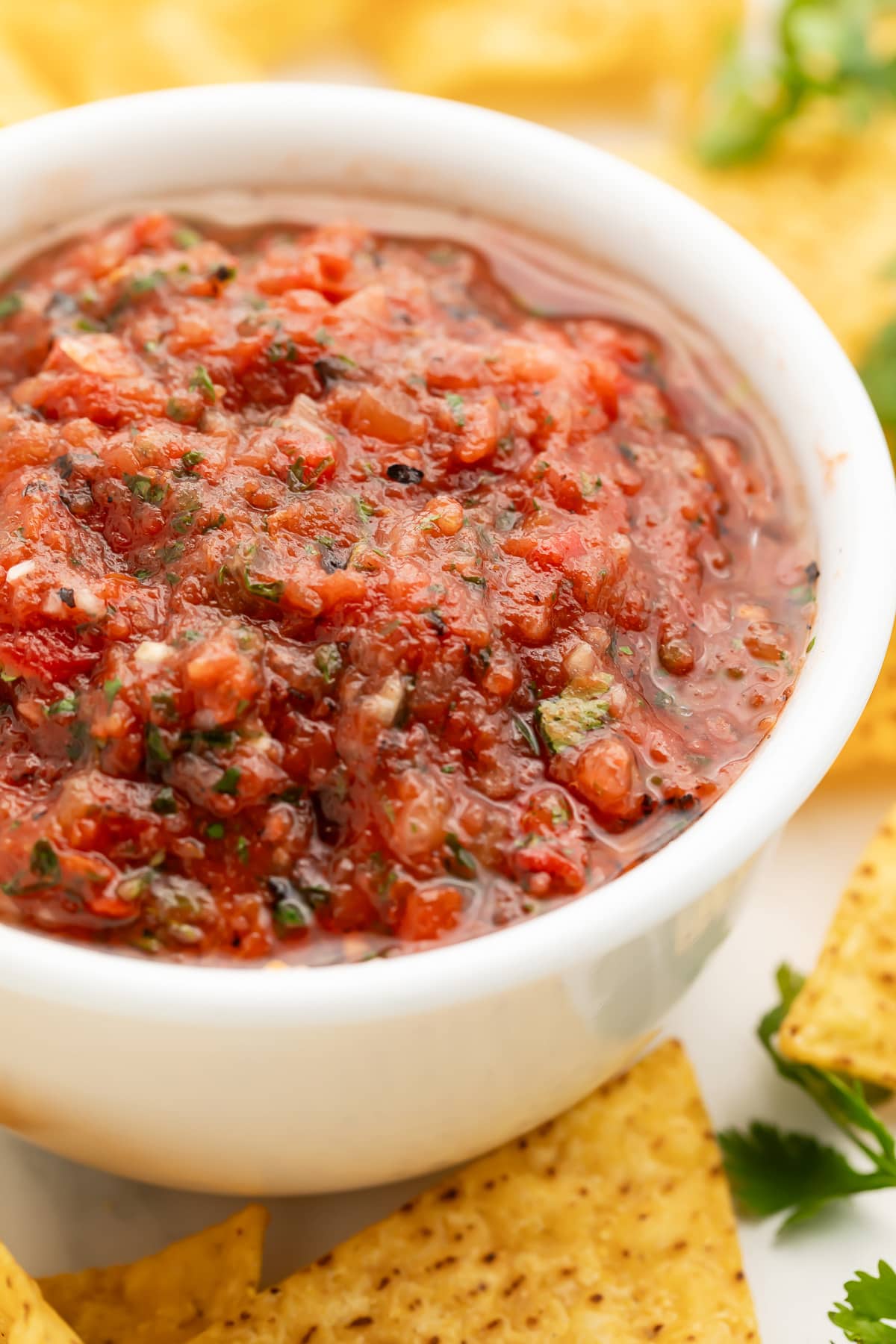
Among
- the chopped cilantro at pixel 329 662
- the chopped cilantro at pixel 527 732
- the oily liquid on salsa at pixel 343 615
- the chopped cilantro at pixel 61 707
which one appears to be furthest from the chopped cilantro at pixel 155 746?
the chopped cilantro at pixel 527 732

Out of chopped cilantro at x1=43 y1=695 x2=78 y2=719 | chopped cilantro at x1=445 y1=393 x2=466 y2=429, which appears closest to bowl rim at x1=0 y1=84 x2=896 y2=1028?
chopped cilantro at x1=43 y1=695 x2=78 y2=719

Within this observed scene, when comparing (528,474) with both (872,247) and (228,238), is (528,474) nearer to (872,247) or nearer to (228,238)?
(228,238)

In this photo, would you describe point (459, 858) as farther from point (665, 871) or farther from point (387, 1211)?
Answer: point (387, 1211)

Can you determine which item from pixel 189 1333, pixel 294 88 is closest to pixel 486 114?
pixel 294 88

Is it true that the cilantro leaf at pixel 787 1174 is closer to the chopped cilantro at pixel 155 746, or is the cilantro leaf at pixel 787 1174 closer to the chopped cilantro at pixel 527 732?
the chopped cilantro at pixel 527 732

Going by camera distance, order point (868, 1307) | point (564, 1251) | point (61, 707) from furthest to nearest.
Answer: point (564, 1251) → point (868, 1307) → point (61, 707)

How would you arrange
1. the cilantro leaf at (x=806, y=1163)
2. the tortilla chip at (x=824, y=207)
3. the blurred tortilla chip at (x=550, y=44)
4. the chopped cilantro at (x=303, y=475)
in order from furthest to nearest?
the blurred tortilla chip at (x=550, y=44) → the tortilla chip at (x=824, y=207) → the cilantro leaf at (x=806, y=1163) → the chopped cilantro at (x=303, y=475)

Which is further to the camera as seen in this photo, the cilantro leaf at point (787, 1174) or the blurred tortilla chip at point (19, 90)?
the blurred tortilla chip at point (19, 90)

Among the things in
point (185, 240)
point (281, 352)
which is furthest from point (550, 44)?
point (281, 352)
